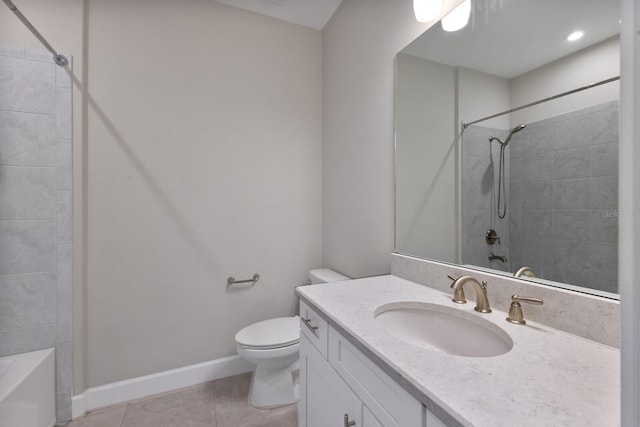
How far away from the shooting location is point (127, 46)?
5.77 feet

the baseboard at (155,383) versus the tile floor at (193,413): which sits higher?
the baseboard at (155,383)

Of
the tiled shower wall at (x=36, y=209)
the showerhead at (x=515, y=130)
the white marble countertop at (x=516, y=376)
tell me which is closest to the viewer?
the white marble countertop at (x=516, y=376)

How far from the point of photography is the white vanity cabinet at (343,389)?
2.16ft

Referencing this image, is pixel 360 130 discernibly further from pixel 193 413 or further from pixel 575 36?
pixel 193 413

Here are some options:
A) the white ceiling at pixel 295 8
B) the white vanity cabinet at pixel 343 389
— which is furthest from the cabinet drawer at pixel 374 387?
the white ceiling at pixel 295 8

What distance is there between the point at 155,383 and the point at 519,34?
2604 millimetres

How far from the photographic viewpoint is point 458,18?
3.95 ft

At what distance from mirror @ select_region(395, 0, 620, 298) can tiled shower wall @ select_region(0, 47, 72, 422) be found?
6.24ft

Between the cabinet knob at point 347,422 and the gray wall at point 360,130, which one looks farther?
the gray wall at point 360,130

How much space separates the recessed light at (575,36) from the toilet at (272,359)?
176 cm

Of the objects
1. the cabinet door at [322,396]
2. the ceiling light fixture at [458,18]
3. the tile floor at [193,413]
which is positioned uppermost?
the ceiling light fixture at [458,18]

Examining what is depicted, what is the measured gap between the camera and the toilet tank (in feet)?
6.40

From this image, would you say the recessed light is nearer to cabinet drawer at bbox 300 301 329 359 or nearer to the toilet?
cabinet drawer at bbox 300 301 329 359

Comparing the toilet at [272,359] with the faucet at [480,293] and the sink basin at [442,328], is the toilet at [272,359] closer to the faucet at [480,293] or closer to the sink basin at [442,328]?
the sink basin at [442,328]
